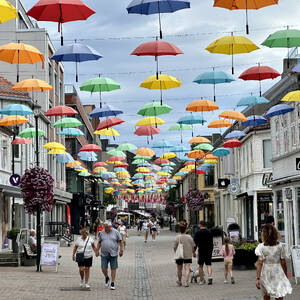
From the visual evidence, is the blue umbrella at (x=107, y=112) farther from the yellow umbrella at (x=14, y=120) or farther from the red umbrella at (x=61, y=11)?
the red umbrella at (x=61, y=11)

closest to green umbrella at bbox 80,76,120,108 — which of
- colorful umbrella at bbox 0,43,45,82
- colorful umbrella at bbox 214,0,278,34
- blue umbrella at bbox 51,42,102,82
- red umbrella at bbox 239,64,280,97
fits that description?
blue umbrella at bbox 51,42,102,82

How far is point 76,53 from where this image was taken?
1878 cm

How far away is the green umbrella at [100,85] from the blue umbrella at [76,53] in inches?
Result: 174

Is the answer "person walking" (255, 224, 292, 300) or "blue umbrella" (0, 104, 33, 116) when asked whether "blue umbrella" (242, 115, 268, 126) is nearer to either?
"blue umbrella" (0, 104, 33, 116)

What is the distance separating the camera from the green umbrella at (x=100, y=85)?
952 inches

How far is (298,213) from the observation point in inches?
1025

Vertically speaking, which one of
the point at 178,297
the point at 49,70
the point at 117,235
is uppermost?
the point at 49,70

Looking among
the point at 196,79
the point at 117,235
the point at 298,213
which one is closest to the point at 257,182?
the point at 298,213

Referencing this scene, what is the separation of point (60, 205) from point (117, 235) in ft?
138

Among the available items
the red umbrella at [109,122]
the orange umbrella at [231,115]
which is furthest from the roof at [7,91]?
the orange umbrella at [231,115]

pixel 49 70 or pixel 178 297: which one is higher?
pixel 49 70

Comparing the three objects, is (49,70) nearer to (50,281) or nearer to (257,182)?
(257,182)

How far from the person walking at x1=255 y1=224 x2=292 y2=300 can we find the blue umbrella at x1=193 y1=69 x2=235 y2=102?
13.0 metres

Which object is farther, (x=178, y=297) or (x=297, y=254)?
(x=297, y=254)
